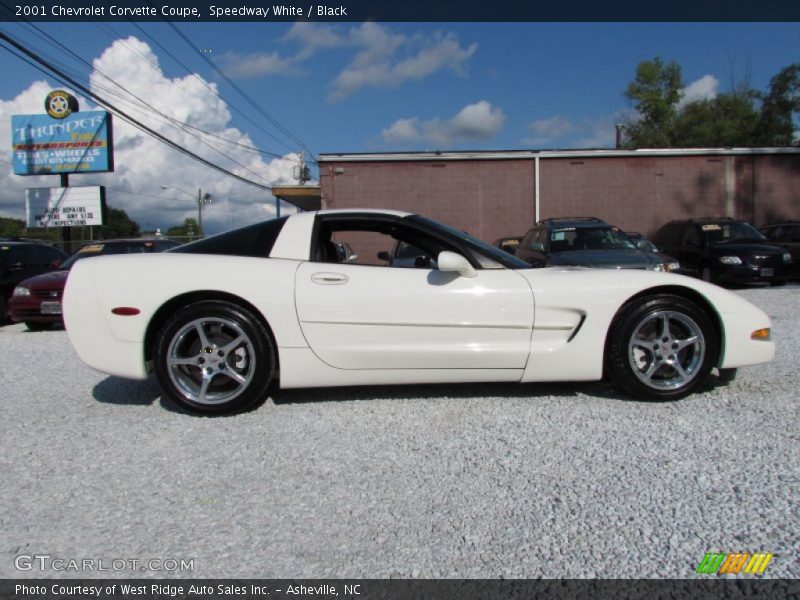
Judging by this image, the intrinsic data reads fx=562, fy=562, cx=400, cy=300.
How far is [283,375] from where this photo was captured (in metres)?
3.50

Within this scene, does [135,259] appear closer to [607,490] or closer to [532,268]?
[532,268]

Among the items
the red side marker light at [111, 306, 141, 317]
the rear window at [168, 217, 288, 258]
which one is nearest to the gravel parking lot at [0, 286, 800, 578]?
the red side marker light at [111, 306, 141, 317]

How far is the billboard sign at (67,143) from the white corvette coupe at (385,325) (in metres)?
19.2

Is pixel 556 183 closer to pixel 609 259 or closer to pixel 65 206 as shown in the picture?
pixel 609 259

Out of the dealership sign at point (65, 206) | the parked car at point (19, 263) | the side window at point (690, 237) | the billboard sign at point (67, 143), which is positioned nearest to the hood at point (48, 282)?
the parked car at point (19, 263)

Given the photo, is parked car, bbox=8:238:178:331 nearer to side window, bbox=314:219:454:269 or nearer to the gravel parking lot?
the gravel parking lot

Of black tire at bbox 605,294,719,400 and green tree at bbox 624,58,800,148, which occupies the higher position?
green tree at bbox 624,58,800,148

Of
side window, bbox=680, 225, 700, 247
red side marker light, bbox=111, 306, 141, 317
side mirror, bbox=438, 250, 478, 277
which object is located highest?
side window, bbox=680, 225, 700, 247

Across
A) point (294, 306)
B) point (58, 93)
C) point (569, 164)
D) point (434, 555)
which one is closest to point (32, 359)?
point (294, 306)

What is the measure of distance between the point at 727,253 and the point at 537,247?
15.0 feet

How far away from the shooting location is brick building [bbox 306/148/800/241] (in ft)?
57.4

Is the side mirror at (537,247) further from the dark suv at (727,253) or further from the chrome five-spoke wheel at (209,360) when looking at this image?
the chrome five-spoke wheel at (209,360)

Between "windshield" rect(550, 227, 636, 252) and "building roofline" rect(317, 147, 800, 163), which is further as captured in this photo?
"building roofline" rect(317, 147, 800, 163)

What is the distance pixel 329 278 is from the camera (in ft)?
11.5
